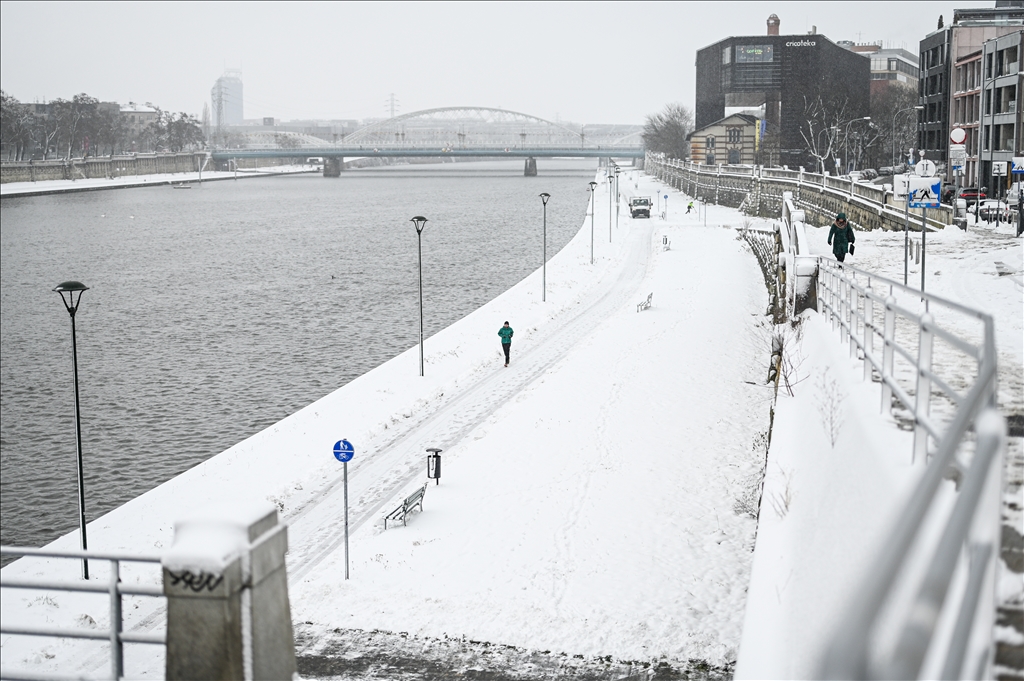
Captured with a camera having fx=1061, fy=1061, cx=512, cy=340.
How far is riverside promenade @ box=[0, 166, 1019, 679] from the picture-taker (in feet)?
42.2

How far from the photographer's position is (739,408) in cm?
2875

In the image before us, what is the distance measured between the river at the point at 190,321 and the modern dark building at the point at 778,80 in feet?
138

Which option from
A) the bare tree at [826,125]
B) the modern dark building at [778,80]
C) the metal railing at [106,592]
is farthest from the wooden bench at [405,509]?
the modern dark building at [778,80]

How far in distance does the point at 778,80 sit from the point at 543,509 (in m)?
142

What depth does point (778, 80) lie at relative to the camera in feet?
498

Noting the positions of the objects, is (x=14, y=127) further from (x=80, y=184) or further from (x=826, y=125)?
(x=826, y=125)

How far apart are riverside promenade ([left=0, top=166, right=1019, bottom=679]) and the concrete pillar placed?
0.46 m

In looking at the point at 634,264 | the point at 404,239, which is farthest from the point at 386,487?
the point at 404,239

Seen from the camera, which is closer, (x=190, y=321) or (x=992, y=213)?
(x=992, y=213)

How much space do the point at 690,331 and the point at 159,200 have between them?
400ft

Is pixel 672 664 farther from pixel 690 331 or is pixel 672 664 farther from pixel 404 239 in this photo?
pixel 404 239

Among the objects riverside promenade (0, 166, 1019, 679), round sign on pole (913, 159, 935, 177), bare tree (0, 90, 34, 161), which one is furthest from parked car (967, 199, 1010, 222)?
bare tree (0, 90, 34, 161)

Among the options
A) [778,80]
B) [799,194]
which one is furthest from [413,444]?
[778,80]

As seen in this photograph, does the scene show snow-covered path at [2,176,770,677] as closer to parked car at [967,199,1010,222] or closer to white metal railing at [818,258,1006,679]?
white metal railing at [818,258,1006,679]
